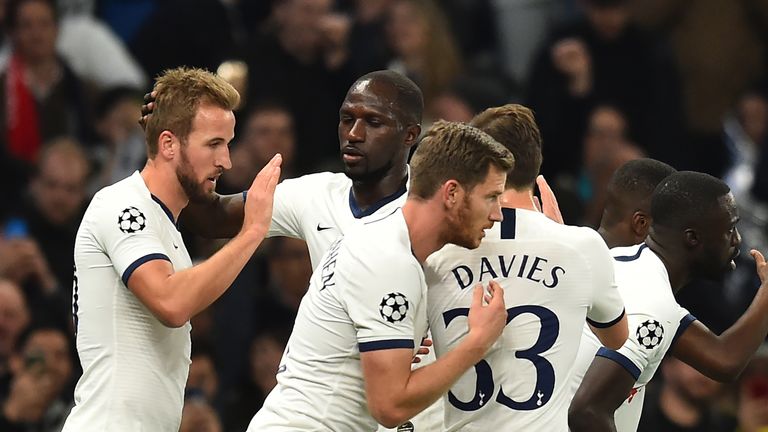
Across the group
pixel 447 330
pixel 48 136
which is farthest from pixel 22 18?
pixel 447 330

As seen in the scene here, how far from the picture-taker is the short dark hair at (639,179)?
6754mm

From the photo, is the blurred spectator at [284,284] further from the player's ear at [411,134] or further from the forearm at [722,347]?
the forearm at [722,347]

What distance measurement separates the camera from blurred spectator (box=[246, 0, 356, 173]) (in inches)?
455

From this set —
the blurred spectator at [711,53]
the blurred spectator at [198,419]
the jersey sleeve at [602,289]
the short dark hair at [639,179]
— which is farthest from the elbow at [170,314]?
the blurred spectator at [711,53]

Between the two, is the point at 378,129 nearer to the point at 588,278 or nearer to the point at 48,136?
the point at 588,278

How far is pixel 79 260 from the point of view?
20.1 ft

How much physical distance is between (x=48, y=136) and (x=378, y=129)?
526 centimetres

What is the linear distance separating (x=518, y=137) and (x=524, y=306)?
68 centimetres

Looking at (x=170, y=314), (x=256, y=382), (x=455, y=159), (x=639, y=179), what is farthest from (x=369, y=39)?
(x=455, y=159)

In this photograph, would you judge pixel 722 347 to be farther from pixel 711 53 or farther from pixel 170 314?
pixel 711 53

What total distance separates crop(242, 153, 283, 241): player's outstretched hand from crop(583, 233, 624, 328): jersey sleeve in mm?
1235

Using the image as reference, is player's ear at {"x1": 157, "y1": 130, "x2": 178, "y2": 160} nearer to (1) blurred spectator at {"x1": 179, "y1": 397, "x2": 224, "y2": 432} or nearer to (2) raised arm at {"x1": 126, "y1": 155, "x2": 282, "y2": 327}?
(2) raised arm at {"x1": 126, "y1": 155, "x2": 282, "y2": 327}

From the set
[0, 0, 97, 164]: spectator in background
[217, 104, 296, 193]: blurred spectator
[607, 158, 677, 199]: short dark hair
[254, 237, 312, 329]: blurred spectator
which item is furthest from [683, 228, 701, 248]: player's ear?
[0, 0, 97, 164]: spectator in background

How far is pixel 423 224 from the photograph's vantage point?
5609mm
